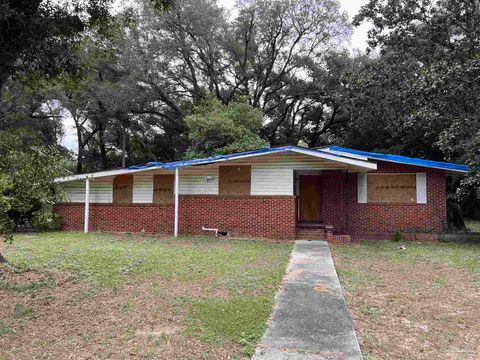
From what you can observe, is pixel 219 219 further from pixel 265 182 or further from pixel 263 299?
pixel 263 299

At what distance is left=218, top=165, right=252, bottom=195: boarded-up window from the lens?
41.1ft

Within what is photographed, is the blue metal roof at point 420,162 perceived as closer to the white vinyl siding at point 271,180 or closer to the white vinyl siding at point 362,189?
the white vinyl siding at point 362,189

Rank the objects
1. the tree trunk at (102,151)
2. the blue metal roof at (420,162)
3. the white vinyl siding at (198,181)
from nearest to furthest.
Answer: the blue metal roof at (420,162), the white vinyl siding at (198,181), the tree trunk at (102,151)

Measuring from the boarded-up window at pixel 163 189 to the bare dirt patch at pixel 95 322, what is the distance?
786 centimetres

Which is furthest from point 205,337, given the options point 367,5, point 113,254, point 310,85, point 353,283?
point 310,85

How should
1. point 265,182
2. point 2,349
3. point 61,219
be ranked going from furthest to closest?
point 61,219 < point 265,182 < point 2,349

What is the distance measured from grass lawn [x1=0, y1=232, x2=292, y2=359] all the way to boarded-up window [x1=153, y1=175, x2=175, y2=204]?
5.03m

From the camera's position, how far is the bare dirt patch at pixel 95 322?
11.2 feet

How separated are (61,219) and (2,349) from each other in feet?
39.9

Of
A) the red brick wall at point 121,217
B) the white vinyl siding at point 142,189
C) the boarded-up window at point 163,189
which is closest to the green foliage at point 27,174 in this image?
the red brick wall at point 121,217

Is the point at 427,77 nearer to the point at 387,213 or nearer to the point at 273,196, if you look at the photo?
the point at 387,213

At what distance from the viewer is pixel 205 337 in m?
3.71

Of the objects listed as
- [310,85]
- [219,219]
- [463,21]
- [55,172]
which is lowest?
[219,219]

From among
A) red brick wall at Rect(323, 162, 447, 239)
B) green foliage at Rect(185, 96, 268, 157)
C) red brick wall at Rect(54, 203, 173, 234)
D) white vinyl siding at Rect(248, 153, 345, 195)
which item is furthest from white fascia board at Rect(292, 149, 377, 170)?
green foliage at Rect(185, 96, 268, 157)
